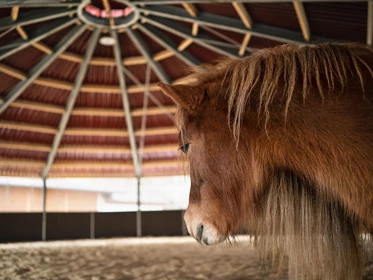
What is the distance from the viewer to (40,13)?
9141 mm

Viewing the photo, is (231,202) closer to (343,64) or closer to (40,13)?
(343,64)

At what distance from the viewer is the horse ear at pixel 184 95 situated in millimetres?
1764

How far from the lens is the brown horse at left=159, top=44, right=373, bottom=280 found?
58.2 inches

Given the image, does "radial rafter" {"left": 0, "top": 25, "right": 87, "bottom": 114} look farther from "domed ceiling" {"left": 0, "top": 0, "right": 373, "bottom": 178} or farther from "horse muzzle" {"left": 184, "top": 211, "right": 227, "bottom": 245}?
"horse muzzle" {"left": 184, "top": 211, "right": 227, "bottom": 245}

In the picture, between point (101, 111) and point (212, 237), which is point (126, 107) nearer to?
point (101, 111)

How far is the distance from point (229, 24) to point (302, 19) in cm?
174

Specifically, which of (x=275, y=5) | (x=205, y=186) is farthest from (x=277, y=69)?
(x=275, y=5)

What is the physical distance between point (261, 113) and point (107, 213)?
14.7 metres

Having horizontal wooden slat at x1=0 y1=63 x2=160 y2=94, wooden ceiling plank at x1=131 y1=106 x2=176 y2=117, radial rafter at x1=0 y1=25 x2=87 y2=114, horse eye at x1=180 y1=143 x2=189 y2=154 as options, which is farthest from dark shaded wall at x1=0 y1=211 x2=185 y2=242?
horse eye at x1=180 y1=143 x2=189 y2=154

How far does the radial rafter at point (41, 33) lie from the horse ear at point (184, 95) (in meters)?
8.69

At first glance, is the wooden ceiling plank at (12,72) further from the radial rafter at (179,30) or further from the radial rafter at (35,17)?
the radial rafter at (179,30)

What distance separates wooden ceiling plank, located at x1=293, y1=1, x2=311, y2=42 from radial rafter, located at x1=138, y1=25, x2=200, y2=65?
3509mm

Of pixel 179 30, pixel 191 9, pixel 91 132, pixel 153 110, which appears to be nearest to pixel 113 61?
pixel 153 110

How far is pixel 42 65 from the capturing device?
35.5 ft
